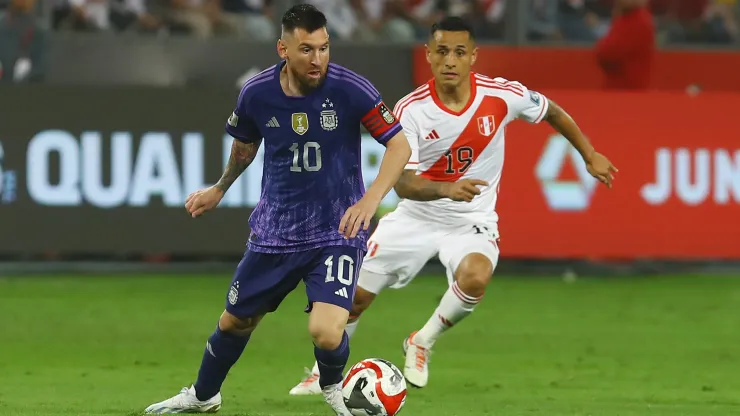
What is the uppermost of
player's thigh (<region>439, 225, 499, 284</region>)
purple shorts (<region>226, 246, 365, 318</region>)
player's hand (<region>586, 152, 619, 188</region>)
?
player's hand (<region>586, 152, 619, 188</region>)

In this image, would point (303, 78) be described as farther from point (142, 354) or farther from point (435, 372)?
point (142, 354)

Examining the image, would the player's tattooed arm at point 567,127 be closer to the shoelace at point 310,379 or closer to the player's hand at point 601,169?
the player's hand at point 601,169

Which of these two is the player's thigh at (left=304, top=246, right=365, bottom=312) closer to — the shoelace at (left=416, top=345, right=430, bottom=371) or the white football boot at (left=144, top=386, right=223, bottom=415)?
the white football boot at (left=144, top=386, right=223, bottom=415)

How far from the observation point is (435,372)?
32.0 ft

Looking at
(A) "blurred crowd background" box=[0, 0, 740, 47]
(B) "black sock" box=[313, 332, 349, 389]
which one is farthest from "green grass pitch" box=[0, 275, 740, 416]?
(A) "blurred crowd background" box=[0, 0, 740, 47]

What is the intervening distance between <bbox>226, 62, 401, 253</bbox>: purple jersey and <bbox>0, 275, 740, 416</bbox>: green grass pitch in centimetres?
107

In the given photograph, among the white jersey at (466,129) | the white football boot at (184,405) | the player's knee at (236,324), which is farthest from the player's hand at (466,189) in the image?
the white football boot at (184,405)

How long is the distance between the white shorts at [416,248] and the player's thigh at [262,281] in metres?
1.89

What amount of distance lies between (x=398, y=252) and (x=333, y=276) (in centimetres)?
214

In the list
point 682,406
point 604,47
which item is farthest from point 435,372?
point 604,47

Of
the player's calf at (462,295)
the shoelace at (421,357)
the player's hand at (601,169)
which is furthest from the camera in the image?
the player's calf at (462,295)

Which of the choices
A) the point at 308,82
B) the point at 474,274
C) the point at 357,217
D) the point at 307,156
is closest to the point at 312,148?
the point at 307,156

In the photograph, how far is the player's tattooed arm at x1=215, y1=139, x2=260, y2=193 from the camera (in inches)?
302

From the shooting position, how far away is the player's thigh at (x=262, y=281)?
7.36 m
